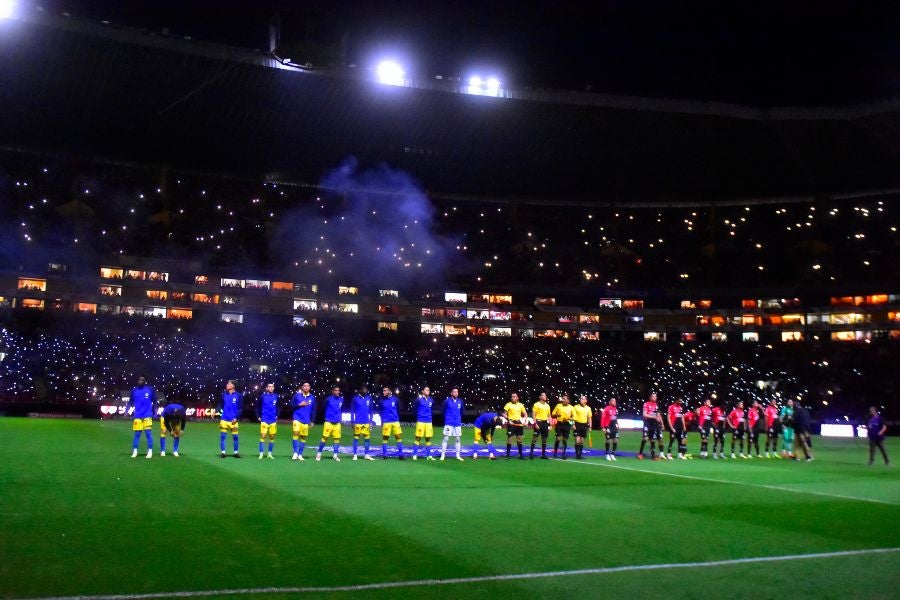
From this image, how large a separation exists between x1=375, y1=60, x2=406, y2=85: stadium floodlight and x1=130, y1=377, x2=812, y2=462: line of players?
2438 cm

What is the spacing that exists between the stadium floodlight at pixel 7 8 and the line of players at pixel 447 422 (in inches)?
1012

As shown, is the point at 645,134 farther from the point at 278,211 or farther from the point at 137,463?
the point at 137,463

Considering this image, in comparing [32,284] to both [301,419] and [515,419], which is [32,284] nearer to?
[301,419]

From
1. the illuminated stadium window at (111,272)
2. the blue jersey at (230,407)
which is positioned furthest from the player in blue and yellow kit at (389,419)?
the illuminated stadium window at (111,272)

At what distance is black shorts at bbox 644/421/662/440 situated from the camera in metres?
22.9

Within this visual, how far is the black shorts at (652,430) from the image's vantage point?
75.2 feet

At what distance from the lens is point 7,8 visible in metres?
34.8

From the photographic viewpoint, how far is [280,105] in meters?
46.9

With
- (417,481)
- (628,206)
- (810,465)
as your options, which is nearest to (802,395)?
(628,206)

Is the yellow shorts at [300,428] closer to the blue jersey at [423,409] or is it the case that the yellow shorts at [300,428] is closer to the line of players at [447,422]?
the line of players at [447,422]

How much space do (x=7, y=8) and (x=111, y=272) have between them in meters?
30.0

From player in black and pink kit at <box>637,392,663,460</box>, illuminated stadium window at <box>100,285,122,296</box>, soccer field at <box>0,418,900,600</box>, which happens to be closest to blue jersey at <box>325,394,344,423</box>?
soccer field at <box>0,418,900,600</box>

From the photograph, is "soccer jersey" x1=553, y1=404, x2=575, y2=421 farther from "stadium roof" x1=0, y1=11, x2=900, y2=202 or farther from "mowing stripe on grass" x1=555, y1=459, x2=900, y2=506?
"stadium roof" x1=0, y1=11, x2=900, y2=202

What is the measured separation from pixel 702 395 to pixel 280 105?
36.1 m
